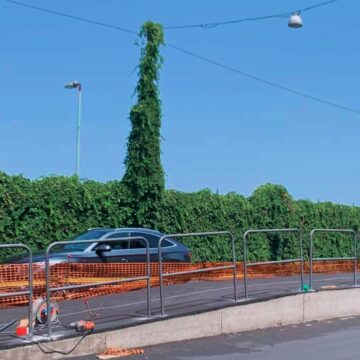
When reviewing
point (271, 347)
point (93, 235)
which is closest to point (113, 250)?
point (93, 235)

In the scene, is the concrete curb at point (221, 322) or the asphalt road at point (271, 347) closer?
the concrete curb at point (221, 322)

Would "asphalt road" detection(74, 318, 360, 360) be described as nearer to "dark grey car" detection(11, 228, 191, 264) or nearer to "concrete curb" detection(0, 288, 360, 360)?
"concrete curb" detection(0, 288, 360, 360)

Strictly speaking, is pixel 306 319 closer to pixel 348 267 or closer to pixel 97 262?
pixel 97 262

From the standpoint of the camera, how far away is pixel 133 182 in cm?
1862

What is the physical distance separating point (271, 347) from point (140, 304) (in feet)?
8.40

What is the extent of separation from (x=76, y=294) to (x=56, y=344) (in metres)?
3.89

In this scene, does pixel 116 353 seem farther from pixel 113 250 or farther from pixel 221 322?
pixel 113 250

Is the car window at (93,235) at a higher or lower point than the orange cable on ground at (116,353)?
higher

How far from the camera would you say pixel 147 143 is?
19.1 meters

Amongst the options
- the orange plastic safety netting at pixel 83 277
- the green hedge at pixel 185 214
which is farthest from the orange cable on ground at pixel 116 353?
the green hedge at pixel 185 214

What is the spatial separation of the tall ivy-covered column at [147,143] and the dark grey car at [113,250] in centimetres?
389

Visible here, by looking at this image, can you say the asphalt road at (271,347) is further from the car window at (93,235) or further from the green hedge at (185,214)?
the green hedge at (185,214)

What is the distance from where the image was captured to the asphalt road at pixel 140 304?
8.40 m

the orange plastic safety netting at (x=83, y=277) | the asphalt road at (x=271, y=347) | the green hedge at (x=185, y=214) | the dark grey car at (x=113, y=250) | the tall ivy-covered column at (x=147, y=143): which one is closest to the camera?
the asphalt road at (x=271, y=347)
